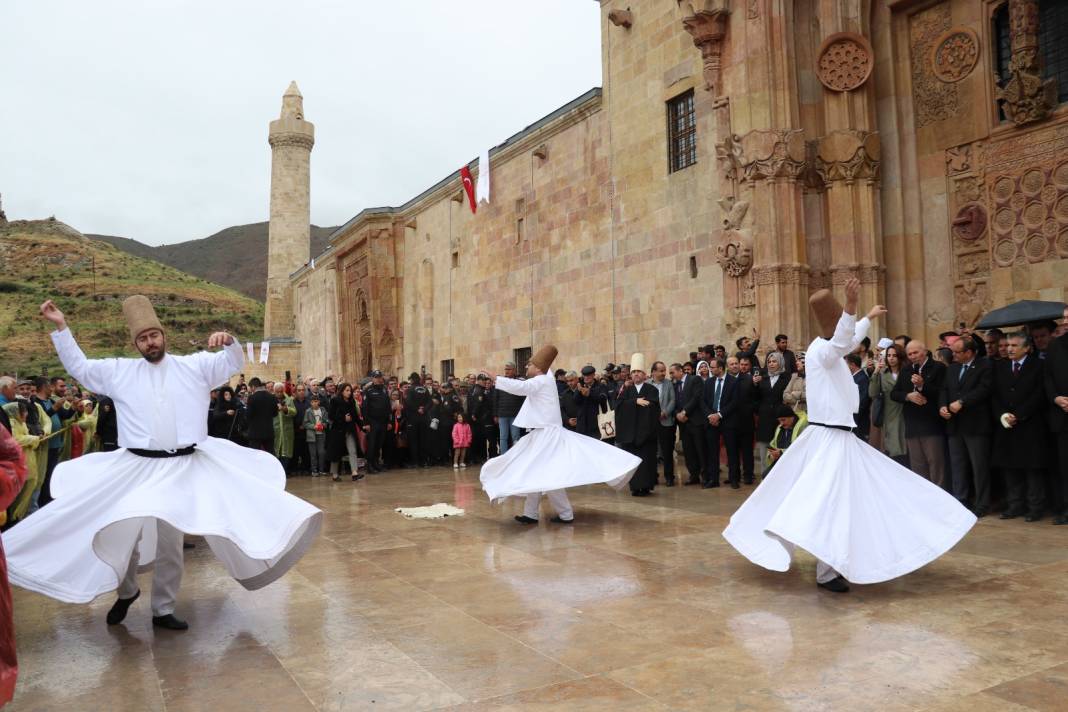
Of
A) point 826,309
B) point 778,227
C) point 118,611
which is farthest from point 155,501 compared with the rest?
point 778,227

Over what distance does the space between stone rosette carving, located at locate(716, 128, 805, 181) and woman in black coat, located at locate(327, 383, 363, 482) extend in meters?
7.64

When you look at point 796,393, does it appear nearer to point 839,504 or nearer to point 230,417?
point 839,504

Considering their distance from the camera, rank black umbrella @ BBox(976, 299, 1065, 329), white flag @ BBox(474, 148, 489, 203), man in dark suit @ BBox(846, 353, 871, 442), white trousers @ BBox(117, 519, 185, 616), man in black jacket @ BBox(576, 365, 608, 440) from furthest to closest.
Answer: white flag @ BBox(474, 148, 489, 203)
man in black jacket @ BBox(576, 365, 608, 440)
man in dark suit @ BBox(846, 353, 871, 442)
black umbrella @ BBox(976, 299, 1065, 329)
white trousers @ BBox(117, 519, 185, 616)

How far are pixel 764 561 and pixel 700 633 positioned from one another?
1219 mm

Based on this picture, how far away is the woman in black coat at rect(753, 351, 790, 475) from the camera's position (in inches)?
444

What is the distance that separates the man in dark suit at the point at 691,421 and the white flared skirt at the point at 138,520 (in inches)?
299

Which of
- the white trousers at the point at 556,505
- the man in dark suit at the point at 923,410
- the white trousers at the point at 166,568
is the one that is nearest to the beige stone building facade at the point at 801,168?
the man in dark suit at the point at 923,410

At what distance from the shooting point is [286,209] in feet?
165

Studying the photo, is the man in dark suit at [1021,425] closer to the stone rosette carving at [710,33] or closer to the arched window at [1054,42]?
the arched window at [1054,42]

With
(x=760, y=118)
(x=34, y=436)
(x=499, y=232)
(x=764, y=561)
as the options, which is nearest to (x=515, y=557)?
(x=764, y=561)

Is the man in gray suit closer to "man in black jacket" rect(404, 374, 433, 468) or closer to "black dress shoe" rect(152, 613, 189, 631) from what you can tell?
"man in black jacket" rect(404, 374, 433, 468)

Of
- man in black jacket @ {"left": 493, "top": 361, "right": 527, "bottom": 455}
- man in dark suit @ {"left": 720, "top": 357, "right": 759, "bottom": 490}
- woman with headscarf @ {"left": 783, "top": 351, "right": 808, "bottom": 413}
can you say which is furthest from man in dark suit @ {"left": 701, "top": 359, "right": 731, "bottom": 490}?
man in black jacket @ {"left": 493, "top": 361, "right": 527, "bottom": 455}

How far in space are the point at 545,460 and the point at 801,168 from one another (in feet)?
23.8

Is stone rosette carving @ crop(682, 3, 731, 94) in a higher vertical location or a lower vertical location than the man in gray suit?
higher
